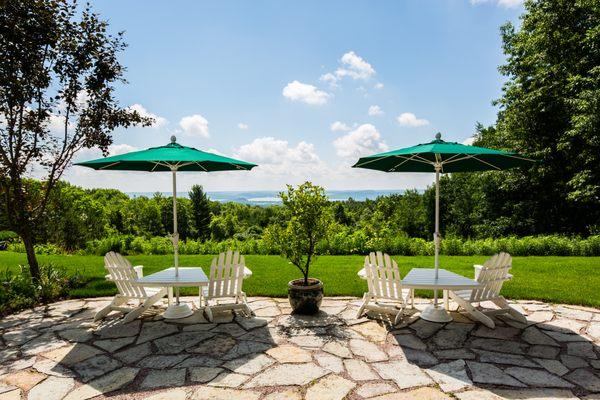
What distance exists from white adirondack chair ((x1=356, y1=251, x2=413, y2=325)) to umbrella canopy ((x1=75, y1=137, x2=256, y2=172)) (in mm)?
2256

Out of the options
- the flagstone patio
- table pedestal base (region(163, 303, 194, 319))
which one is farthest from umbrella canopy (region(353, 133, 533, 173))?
table pedestal base (region(163, 303, 194, 319))

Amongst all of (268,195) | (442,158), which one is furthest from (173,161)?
(268,195)

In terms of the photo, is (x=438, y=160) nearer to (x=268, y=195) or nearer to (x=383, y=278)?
(x=383, y=278)

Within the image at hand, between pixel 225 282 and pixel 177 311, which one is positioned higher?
pixel 225 282

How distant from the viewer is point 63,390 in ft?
11.0

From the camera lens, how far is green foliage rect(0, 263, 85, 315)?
603 centimetres

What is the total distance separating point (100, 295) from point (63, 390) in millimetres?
3690

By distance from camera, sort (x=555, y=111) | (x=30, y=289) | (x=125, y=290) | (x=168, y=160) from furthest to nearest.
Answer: (x=555, y=111)
(x=30, y=289)
(x=125, y=290)
(x=168, y=160)

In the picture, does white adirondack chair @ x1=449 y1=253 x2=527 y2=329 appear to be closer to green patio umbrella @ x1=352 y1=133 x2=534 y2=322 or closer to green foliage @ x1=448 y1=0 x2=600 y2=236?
green patio umbrella @ x1=352 y1=133 x2=534 y2=322

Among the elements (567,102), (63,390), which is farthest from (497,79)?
(63,390)

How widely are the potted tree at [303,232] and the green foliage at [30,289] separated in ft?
12.9

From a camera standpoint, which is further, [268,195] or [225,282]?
[268,195]

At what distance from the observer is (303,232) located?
5.50 m

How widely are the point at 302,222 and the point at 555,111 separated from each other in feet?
51.6
